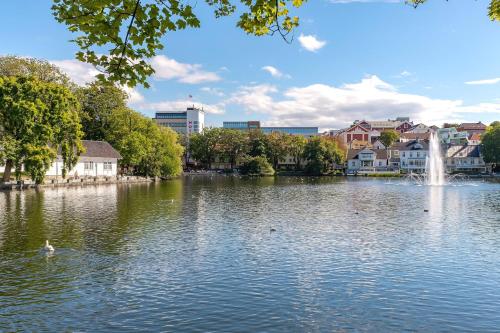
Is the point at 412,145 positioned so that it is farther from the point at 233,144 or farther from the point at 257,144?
the point at 233,144

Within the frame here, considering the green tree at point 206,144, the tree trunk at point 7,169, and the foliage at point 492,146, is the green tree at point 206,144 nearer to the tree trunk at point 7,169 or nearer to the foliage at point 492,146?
the foliage at point 492,146

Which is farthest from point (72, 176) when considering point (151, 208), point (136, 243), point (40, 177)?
point (136, 243)

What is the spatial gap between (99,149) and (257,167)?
61547 millimetres

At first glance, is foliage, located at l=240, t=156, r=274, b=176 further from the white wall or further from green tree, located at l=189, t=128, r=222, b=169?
the white wall

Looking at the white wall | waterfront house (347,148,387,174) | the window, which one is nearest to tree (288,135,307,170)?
waterfront house (347,148,387,174)

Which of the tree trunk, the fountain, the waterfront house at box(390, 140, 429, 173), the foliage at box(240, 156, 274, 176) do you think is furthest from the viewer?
the waterfront house at box(390, 140, 429, 173)

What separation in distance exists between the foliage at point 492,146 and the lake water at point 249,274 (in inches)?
4164

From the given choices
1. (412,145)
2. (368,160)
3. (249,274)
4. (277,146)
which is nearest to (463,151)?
(412,145)

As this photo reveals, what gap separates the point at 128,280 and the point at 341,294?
8.89 metres

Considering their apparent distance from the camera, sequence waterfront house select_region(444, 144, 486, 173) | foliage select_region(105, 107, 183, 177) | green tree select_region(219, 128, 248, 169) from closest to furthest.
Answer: foliage select_region(105, 107, 183, 177) → waterfront house select_region(444, 144, 486, 173) → green tree select_region(219, 128, 248, 169)

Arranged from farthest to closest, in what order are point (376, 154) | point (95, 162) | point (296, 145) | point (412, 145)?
point (296, 145), point (376, 154), point (412, 145), point (95, 162)

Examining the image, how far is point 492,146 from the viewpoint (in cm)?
13062

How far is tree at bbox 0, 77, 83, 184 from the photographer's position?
64.0m

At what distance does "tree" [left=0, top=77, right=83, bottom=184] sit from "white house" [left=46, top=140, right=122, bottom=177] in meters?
14.0
